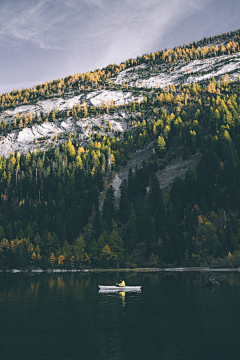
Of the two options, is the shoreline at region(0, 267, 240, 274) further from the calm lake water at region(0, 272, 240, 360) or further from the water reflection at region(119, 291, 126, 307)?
the calm lake water at region(0, 272, 240, 360)

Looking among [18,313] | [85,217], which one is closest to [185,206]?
[85,217]

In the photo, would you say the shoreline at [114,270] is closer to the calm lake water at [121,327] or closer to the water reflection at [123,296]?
the water reflection at [123,296]

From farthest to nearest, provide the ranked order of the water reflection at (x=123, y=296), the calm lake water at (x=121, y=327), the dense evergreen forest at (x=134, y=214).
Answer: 1. the dense evergreen forest at (x=134, y=214)
2. the water reflection at (x=123, y=296)
3. the calm lake water at (x=121, y=327)

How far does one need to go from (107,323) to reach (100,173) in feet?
471

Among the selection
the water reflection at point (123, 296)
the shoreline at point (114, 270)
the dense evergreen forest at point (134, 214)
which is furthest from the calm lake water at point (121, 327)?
the dense evergreen forest at point (134, 214)

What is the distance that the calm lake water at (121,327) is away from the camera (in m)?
23.2

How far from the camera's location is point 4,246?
120500 millimetres

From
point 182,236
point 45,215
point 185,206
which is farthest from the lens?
point 45,215

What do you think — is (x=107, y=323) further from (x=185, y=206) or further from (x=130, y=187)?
(x=130, y=187)

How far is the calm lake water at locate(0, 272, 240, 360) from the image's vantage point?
915 inches

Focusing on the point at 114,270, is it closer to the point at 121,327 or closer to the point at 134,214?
the point at 134,214

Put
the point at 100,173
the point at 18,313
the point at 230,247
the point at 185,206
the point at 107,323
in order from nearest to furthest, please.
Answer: the point at 107,323 → the point at 18,313 → the point at 230,247 → the point at 185,206 → the point at 100,173

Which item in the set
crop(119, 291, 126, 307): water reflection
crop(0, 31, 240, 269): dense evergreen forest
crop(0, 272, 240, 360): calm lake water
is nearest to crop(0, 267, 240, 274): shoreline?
crop(0, 31, 240, 269): dense evergreen forest

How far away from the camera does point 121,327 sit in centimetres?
3088
